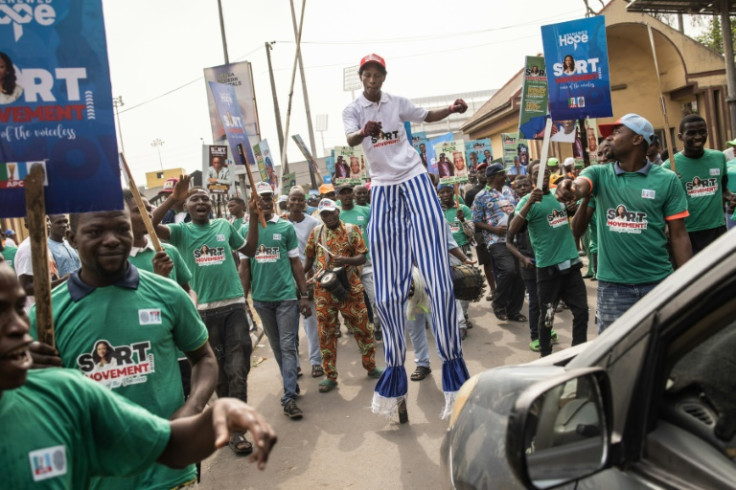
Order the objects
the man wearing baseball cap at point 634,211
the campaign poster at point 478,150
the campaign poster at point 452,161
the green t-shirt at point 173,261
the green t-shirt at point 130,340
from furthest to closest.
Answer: the campaign poster at point 478,150 < the campaign poster at point 452,161 < the man wearing baseball cap at point 634,211 < the green t-shirt at point 173,261 < the green t-shirt at point 130,340

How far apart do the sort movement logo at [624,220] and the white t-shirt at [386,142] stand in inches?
61.4

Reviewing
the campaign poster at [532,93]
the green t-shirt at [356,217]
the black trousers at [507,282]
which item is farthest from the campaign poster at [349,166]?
the campaign poster at [532,93]

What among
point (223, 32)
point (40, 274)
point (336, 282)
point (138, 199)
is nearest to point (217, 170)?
point (336, 282)

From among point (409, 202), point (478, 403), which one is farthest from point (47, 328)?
point (409, 202)

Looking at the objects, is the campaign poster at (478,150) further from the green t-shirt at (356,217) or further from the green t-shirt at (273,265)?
the green t-shirt at (273,265)

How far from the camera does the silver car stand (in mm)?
1510

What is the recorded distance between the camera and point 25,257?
6.06 m

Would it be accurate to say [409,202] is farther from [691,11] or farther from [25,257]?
[691,11]

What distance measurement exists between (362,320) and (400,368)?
1988 millimetres

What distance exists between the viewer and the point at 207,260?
6168mm

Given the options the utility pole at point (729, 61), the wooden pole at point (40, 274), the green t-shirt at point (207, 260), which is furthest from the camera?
the utility pole at point (729, 61)

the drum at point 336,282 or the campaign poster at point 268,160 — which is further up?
the campaign poster at point 268,160

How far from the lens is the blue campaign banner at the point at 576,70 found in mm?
5953

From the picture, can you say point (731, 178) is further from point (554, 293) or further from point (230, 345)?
point (230, 345)
